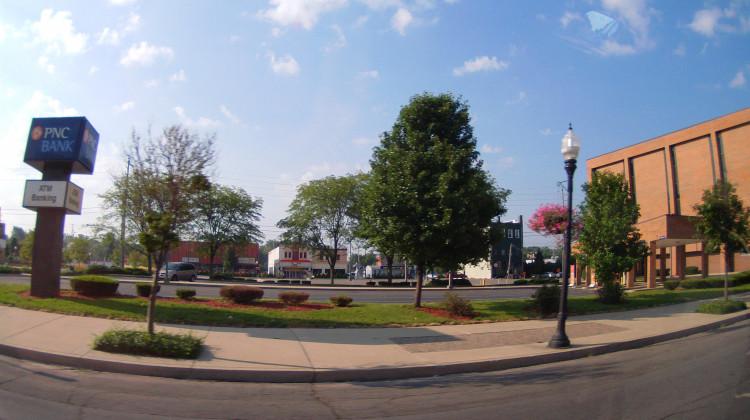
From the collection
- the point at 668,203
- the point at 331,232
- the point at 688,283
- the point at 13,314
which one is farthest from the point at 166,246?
the point at 668,203

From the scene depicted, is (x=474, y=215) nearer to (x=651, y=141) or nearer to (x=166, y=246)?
(x=166, y=246)

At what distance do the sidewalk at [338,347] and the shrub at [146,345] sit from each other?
194 millimetres

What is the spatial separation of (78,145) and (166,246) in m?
8.17

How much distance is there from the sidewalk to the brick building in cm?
2510

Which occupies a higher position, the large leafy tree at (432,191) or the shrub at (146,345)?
the large leafy tree at (432,191)

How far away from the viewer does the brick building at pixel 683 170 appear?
129 feet

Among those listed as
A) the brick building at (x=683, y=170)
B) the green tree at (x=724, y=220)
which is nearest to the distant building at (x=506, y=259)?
the brick building at (x=683, y=170)

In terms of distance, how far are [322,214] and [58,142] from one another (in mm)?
33229

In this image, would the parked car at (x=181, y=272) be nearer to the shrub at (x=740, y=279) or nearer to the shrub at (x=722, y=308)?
the shrub at (x=722, y=308)

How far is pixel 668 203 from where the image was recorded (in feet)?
152

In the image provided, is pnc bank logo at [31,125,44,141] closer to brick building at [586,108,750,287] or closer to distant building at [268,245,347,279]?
brick building at [586,108,750,287]

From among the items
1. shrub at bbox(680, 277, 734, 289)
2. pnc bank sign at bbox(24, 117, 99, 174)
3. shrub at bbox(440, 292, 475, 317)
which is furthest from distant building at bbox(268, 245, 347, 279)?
shrub at bbox(440, 292, 475, 317)

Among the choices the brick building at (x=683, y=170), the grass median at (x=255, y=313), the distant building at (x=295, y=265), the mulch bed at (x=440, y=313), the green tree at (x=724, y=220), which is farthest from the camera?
the distant building at (x=295, y=265)

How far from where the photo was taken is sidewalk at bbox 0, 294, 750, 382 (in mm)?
7738
